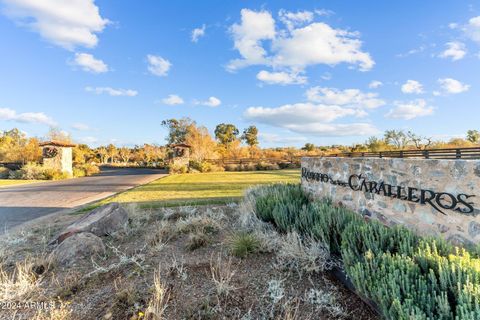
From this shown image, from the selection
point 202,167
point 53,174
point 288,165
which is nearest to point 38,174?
point 53,174

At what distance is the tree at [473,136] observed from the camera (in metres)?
27.8

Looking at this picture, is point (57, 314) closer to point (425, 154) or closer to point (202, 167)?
point (425, 154)

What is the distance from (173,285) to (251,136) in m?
47.5

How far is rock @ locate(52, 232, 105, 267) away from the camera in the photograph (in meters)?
4.00

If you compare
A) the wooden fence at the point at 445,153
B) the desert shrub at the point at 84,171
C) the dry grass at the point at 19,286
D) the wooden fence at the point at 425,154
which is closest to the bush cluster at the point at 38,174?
the desert shrub at the point at 84,171

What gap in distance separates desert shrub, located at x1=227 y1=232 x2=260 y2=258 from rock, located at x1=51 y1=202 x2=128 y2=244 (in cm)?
272

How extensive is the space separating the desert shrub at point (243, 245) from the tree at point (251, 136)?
45749 millimetres

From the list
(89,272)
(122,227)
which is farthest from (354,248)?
(122,227)

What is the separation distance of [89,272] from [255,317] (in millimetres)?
2529

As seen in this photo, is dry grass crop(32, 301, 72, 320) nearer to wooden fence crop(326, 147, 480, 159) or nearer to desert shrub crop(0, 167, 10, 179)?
wooden fence crop(326, 147, 480, 159)

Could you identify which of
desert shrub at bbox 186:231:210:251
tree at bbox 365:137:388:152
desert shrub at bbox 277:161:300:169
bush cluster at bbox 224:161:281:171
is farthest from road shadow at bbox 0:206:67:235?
tree at bbox 365:137:388:152

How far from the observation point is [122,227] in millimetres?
5332

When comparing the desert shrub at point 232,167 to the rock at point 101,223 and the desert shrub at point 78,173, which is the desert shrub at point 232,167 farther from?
the rock at point 101,223

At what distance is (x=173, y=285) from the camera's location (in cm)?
324
